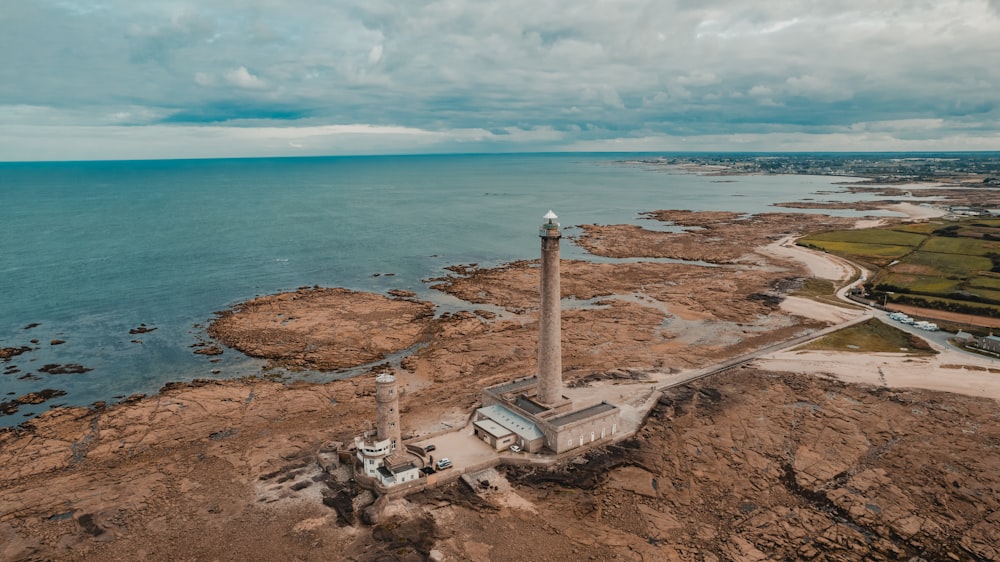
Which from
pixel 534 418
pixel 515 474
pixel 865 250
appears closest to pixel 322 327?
pixel 534 418

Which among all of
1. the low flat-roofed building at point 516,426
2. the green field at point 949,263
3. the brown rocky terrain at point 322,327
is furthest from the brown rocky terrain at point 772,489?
the green field at point 949,263

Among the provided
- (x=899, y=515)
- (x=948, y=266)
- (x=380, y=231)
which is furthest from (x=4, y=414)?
(x=948, y=266)

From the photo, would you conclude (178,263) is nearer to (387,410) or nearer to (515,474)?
(387,410)

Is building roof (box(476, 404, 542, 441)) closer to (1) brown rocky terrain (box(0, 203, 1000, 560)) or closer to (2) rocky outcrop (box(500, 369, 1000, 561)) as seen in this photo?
(1) brown rocky terrain (box(0, 203, 1000, 560))

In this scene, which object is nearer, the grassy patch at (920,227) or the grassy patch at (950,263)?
the grassy patch at (950,263)

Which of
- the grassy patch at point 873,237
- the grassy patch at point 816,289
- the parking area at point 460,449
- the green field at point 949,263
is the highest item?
the grassy patch at point 873,237

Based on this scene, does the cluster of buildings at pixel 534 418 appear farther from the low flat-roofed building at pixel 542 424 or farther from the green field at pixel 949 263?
the green field at pixel 949 263

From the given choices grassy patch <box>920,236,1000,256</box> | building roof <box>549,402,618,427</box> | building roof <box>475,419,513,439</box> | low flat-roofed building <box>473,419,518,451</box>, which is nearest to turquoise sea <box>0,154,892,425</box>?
building roof <box>475,419,513,439</box>
